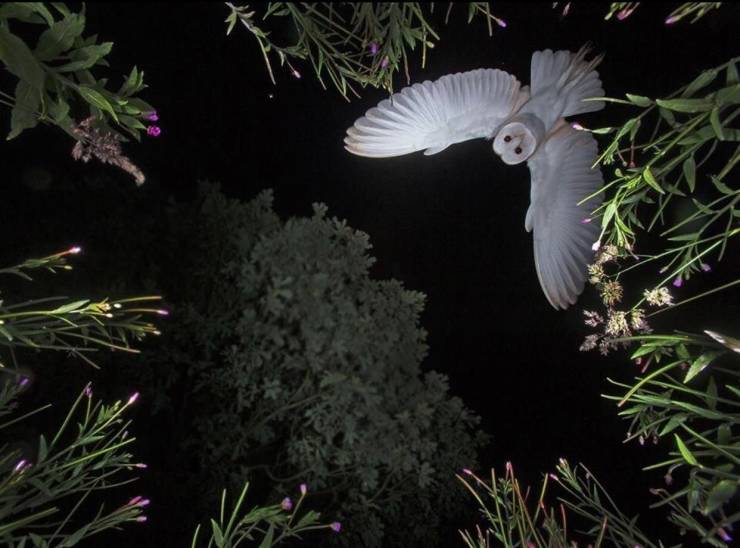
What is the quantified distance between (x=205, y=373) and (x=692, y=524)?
2.26 meters

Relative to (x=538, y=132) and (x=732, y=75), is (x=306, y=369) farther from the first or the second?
(x=732, y=75)

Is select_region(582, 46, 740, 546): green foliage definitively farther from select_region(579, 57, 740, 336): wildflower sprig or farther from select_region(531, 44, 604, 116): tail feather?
select_region(531, 44, 604, 116): tail feather

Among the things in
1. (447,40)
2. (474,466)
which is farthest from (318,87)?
(474,466)

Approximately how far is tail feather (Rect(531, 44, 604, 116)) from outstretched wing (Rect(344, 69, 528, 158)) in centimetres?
7

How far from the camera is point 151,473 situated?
7.70 feet

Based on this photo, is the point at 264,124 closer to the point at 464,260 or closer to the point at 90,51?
the point at 464,260

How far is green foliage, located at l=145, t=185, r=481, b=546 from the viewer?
2.48 metres

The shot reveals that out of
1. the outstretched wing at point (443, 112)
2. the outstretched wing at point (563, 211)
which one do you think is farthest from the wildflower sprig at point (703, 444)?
the outstretched wing at point (443, 112)

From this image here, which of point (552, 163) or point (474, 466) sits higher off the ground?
point (552, 163)

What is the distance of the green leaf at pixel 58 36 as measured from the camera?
52 centimetres

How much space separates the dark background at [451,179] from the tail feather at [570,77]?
0.03 meters

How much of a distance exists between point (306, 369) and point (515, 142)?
1.55 meters

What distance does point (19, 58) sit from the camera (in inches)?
18.6

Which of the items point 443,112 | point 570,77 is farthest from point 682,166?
point 443,112
